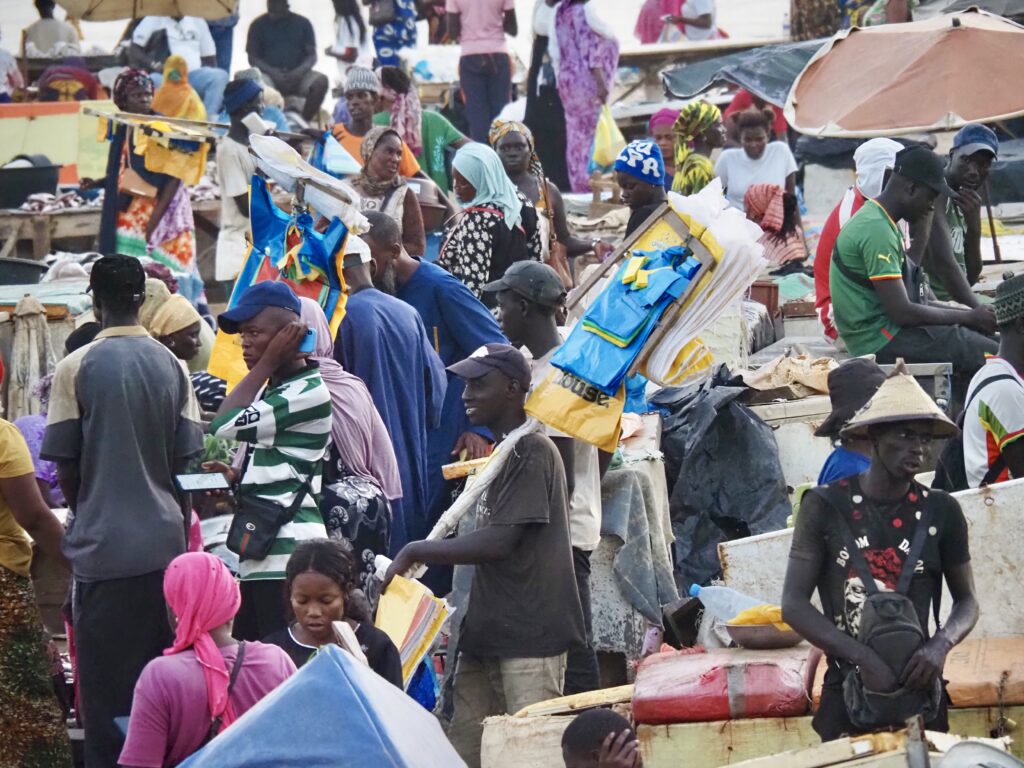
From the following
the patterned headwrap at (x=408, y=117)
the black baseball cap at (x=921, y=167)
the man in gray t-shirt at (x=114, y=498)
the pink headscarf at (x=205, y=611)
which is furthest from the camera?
the patterned headwrap at (x=408, y=117)

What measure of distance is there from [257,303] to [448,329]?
80.9 inches

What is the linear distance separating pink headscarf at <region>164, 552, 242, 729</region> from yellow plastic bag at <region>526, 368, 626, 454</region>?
56.9 inches

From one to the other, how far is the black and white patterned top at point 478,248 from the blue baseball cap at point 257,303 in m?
2.99

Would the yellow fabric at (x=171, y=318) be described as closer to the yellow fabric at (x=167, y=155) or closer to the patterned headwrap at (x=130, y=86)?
the yellow fabric at (x=167, y=155)

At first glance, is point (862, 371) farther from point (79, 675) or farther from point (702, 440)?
point (79, 675)

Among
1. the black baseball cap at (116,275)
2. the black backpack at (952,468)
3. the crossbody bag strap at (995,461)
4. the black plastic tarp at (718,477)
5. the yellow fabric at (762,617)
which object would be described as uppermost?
the black baseball cap at (116,275)

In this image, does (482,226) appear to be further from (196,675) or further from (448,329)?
(196,675)

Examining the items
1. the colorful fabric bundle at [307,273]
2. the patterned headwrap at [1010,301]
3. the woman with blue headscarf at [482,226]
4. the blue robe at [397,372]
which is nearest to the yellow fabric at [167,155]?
the woman with blue headscarf at [482,226]

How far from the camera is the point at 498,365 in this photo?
5.95 metres

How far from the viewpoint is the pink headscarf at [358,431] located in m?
Answer: 6.35

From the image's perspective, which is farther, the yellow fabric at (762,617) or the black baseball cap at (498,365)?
the black baseball cap at (498,365)

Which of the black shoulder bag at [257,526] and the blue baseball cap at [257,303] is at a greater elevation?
the blue baseball cap at [257,303]

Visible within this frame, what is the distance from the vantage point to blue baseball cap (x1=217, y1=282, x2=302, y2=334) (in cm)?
598

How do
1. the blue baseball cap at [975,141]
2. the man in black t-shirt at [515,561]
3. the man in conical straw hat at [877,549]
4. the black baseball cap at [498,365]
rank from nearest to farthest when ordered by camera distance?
the man in conical straw hat at [877,549] < the man in black t-shirt at [515,561] < the black baseball cap at [498,365] < the blue baseball cap at [975,141]
